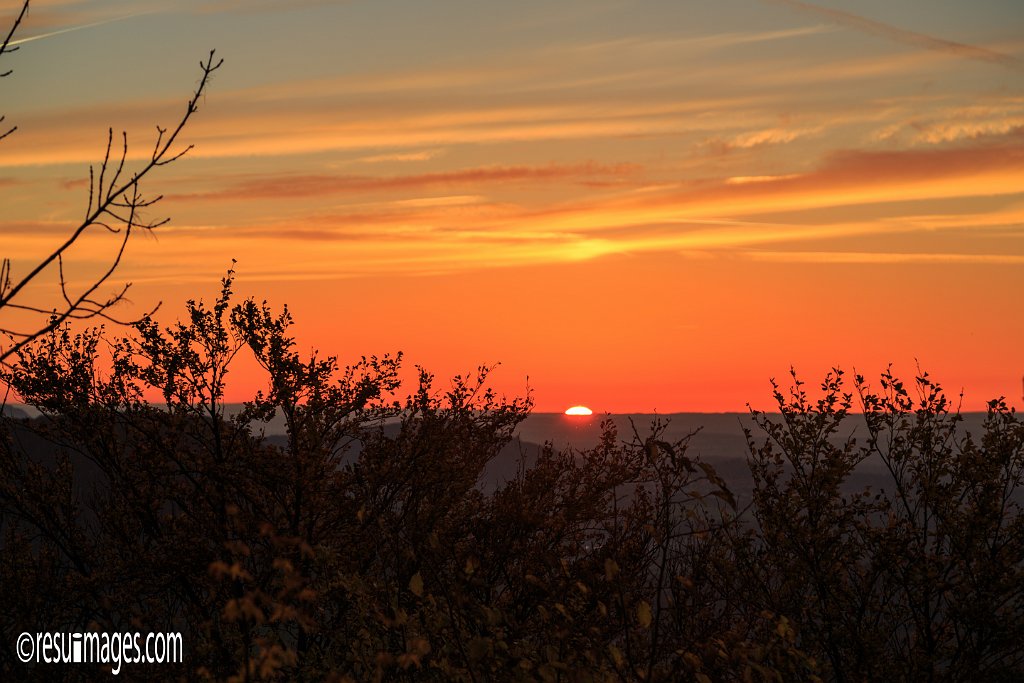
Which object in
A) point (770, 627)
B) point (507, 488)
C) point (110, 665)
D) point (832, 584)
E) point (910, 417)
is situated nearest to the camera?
point (110, 665)

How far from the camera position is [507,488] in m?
22.2

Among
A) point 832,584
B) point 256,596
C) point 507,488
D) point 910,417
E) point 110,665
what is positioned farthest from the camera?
point 507,488

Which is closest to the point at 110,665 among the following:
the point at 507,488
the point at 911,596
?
the point at 507,488

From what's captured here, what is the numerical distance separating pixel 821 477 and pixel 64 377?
13128mm

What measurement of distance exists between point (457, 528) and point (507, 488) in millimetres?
3014

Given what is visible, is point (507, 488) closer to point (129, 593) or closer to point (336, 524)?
point (336, 524)

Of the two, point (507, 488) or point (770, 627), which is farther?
point (507, 488)

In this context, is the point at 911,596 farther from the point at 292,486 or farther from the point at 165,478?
the point at 165,478

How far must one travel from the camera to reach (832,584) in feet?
53.0

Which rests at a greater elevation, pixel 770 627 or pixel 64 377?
pixel 64 377

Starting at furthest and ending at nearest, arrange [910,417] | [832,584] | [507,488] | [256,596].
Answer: [507,488]
[910,417]
[832,584]
[256,596]

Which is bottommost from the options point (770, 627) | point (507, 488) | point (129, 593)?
point (770, 627)

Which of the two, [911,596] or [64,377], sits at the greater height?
[64,377]

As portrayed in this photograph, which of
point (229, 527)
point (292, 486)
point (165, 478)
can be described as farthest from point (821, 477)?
point (165, 478)
